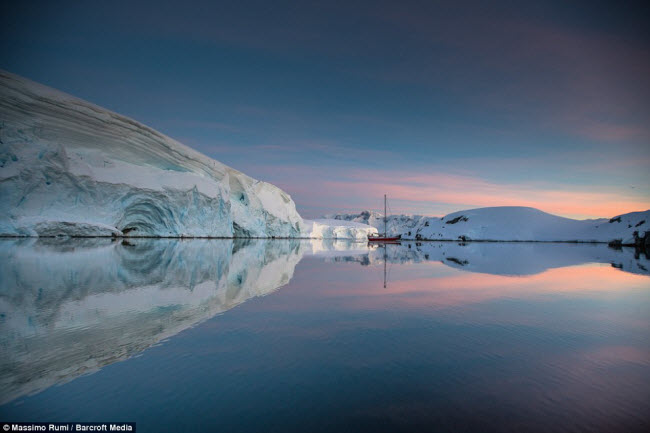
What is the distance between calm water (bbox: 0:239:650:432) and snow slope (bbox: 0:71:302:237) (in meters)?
17.8

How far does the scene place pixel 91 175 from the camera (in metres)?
20.3

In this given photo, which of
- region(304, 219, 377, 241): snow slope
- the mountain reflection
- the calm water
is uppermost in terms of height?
region(304, 219, 377, 241): snow slope

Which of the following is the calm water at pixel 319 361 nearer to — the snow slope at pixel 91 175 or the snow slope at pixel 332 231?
the snow slope at pixel 91 175

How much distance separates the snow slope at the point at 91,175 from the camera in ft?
58.3

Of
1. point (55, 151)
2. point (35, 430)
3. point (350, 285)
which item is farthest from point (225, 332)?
point (55, 151)

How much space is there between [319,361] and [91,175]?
23.3 metres

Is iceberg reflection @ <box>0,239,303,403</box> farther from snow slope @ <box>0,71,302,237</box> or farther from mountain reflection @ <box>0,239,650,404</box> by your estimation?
snow slope @ <box>0,71,302,237</box>

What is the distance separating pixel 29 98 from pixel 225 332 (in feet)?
74.2

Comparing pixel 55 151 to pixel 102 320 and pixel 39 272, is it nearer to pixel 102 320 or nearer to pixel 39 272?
pixel 39 272

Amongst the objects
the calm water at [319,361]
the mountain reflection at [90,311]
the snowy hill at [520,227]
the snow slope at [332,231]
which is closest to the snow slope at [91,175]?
the mountain reflection at [90,311]

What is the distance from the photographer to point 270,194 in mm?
40312

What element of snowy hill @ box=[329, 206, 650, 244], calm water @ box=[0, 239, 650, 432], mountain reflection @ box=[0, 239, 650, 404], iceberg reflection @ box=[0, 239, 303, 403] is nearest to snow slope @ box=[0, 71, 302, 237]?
mountain reflection @ box=[0, 239, 650, 404]

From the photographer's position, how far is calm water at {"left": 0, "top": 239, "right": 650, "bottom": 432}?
1.65 m

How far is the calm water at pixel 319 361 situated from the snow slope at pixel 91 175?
17761 mm
